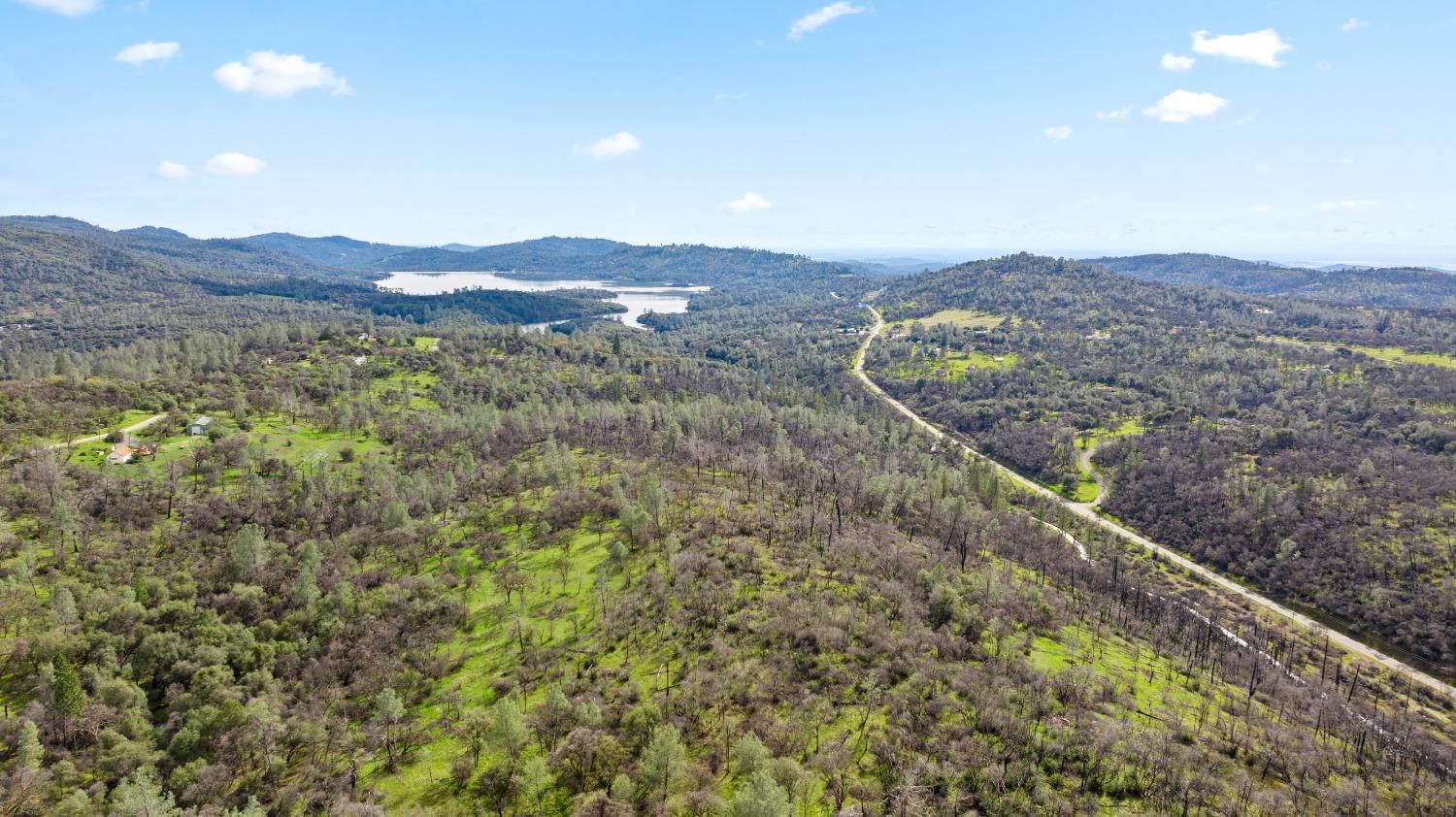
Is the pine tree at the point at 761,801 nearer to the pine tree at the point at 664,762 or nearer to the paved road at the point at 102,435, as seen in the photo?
the pine tree at the point at 664,762

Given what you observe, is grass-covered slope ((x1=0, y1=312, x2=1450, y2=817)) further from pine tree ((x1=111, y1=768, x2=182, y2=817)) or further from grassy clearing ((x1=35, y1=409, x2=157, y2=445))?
grassy clearing ((x1=35, y1=409, x2=157, y2=445))

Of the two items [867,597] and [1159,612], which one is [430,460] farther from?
[1159,612]

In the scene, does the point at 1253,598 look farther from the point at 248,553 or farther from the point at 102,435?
the point at 102,435

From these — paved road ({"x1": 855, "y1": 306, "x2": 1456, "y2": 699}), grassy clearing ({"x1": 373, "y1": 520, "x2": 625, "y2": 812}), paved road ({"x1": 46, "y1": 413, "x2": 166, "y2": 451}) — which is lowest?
paved road ({"x1": 855, "y1": 306, "x2": 1456, "y2": 699})

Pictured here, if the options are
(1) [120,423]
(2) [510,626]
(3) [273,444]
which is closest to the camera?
(2) [510,626]

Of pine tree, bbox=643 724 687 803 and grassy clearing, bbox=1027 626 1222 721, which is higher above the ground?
pine tree, bbox=643 724 687 803

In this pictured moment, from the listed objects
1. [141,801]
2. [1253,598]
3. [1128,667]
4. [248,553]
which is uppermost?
[248,553]

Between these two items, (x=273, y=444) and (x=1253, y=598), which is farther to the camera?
(x=273, y=444)

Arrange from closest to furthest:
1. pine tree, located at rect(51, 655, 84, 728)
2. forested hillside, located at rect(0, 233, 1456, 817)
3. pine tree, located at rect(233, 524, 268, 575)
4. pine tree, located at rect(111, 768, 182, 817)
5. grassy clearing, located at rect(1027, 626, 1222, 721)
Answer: pine tree, located at rect(111, 768, 182, 817)
forested hillside, located at rect(0, 233, 1456, 817)
pine tree, located at rect(51, 655, 84, 728)
grassy clearing, located at rect(1027, 626, 1222, 721)
pine tree, located at rect(233, 524, 268, 575)

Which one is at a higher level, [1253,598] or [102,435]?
[102,435]

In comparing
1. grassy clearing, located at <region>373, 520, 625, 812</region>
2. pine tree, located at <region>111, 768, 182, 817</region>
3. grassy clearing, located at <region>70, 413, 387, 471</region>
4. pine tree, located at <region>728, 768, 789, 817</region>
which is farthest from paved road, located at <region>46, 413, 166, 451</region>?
pine tree, located at <region>728, 768, 789, 817</region>

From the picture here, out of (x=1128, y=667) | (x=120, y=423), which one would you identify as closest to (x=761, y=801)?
(x=1128, y=667)
